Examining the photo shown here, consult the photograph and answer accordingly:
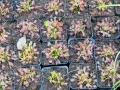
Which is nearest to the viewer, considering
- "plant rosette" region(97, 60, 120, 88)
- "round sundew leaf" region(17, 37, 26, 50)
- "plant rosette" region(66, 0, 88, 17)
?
"plant rosette" region(97, 60, 120, 88)

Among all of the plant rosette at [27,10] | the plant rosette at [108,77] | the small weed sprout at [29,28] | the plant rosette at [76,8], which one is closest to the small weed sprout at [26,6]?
the plant rosette at [27,10]

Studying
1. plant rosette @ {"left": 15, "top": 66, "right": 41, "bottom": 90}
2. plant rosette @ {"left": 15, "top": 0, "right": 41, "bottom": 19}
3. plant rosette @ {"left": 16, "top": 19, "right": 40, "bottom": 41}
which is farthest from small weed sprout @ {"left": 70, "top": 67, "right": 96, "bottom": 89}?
plant rosette @ {"left": 15, "top": 0, "right": 41, "bottom": 19}

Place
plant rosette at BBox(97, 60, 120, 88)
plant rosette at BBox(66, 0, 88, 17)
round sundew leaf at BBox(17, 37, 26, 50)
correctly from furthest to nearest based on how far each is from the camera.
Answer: plant rosette at BBox(66, 0, 88, 17) < round sundew leaf at BBox(17, 37, 26, 50) < plant rosette at BBox(97, 60, 120, 88)

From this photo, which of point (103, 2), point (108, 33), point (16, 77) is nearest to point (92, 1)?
point (103, 2)

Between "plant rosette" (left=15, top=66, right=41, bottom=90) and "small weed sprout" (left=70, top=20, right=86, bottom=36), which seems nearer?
"plant rosette" (left=15, top=66, right=41, bottom=90)

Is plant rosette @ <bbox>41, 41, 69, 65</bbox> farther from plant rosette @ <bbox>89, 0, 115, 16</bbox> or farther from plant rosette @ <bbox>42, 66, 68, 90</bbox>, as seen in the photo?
plant rosette @ <bbox>89, 0, 115, 16</bbox>

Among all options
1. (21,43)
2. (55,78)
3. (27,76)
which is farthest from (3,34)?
(55,78)
